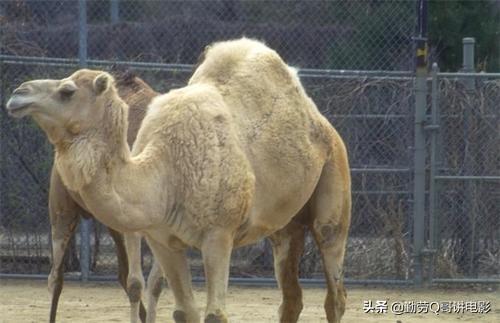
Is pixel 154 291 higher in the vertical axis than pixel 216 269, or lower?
lower

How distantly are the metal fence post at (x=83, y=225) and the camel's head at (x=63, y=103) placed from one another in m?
5.31

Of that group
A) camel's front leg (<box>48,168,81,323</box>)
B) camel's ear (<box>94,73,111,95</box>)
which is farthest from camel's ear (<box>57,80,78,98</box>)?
camel's front leg (<box>48,168,81,323</box>)

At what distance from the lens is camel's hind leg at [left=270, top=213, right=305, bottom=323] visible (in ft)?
26.3

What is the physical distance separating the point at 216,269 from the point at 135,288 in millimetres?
2063

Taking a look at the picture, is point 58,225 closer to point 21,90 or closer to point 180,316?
point 180,316

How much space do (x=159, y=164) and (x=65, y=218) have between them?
97.2 inches

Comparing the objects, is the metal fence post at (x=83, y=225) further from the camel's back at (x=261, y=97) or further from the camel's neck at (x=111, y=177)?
the camel's neck at (x=111, y=177)

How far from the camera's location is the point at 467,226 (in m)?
11.5

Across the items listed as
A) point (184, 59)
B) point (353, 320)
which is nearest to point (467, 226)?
point (353, 320)

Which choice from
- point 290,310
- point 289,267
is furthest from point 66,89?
point 290,310

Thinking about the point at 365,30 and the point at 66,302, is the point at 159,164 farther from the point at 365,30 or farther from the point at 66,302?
the point at 365,30

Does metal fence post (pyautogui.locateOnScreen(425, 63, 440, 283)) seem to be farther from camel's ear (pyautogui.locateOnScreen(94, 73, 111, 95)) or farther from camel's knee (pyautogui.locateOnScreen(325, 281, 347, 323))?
camel's ear (pyautogui.locateOnScreen(94, 73, 111, 95))

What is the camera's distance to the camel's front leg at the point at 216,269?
645cm

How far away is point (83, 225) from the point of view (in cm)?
1135
